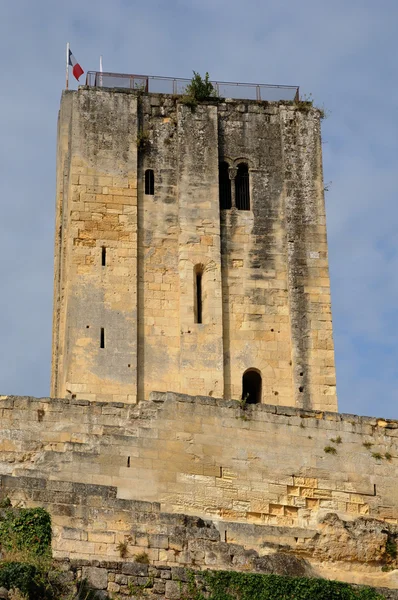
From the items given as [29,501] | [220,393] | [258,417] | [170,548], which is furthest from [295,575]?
[220,393]

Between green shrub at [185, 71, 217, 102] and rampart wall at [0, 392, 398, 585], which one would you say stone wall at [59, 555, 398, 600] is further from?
green shrub at [185, 71, 217, 102]

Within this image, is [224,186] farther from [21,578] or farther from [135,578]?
[21,578]

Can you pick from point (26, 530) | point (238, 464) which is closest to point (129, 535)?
point (26, 530)

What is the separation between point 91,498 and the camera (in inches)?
1024

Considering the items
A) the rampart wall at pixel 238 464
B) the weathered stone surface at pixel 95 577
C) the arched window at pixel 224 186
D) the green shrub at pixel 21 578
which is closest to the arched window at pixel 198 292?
the arched window at pixel 224 186

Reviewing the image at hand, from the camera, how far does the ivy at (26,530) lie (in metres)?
24.0

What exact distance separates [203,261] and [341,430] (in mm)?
7079

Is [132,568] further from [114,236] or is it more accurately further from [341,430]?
[114,236]

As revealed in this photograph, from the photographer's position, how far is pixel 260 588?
24.3 meters

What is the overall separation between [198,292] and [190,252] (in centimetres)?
94

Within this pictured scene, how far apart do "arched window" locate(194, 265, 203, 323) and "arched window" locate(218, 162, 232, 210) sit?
1779mm

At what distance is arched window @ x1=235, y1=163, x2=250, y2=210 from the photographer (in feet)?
131

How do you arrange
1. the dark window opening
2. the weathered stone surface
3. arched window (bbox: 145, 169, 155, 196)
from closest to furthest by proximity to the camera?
the weathered stone surface < the dark window opening < arched window (bbox: 145, 169, 155, 196)

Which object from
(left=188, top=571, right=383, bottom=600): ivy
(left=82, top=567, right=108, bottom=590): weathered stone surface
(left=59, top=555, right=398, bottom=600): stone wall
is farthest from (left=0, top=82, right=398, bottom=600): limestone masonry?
(left=82, top=567, right=108, bottom=590): weathered stone surface
